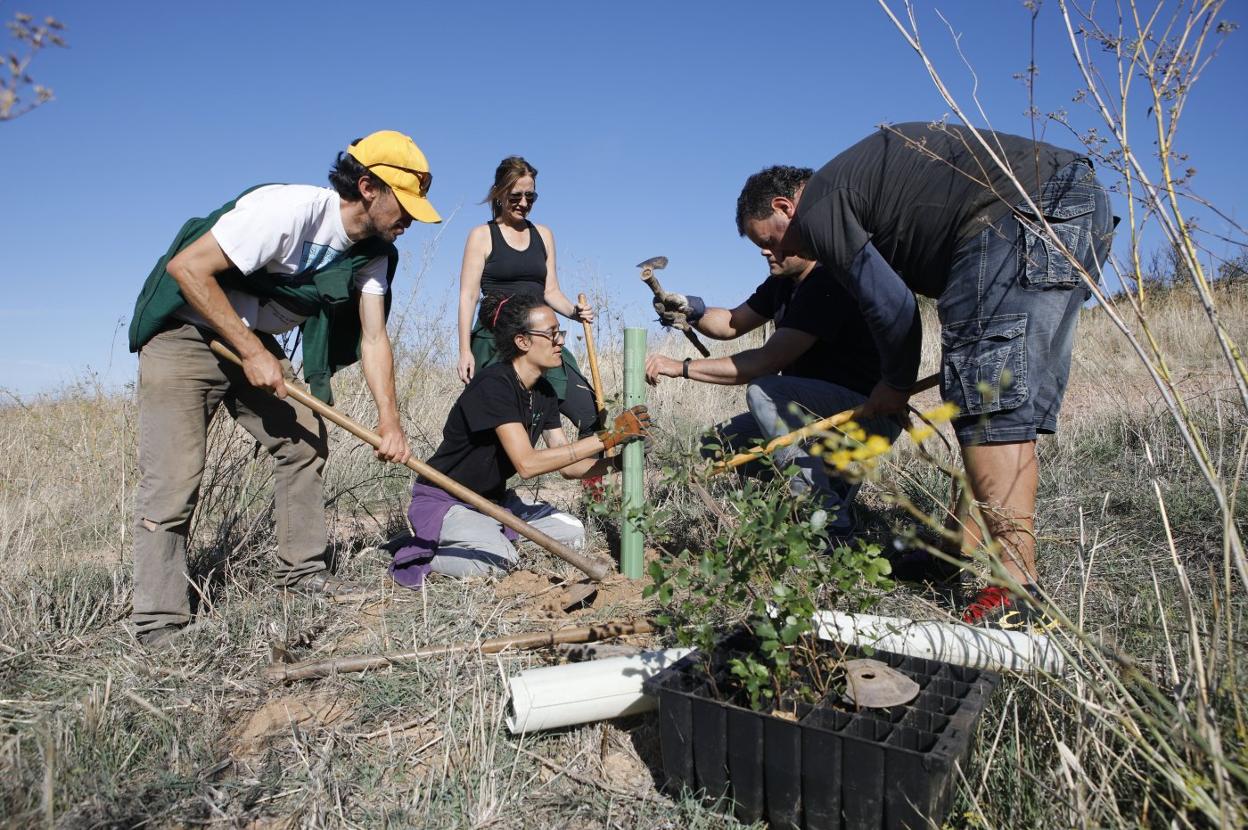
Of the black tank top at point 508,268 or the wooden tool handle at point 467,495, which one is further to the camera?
the black tank top at point 508,268

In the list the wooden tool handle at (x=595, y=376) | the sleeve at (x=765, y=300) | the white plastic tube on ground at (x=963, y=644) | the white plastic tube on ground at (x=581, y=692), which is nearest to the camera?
the white plastic tube on ground at (x=963, y=644)

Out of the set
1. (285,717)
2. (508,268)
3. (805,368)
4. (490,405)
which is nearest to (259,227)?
(490,405)

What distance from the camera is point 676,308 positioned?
431 cm

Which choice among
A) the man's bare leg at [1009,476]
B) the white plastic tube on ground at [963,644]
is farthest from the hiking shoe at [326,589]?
the man's bare leg at [1009,476]

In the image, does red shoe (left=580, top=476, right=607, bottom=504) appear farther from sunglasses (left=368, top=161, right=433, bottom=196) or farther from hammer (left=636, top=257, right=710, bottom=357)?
sunglasses (left=368, top=161, right=433, bottom=196)

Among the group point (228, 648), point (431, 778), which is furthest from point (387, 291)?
point (431, 778)

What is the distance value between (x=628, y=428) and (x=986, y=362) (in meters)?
1.38

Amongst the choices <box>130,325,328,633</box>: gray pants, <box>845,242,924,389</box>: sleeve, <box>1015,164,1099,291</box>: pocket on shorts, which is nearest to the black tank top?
<box>130,325,328,633</box>: gray pants

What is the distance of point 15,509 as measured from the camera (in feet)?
13.8

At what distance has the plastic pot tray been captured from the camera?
5.18ft

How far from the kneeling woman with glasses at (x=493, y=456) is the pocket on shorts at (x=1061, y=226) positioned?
179cm

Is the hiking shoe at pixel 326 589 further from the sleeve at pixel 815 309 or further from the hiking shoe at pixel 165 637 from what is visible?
the sleeve at pixel 815 309

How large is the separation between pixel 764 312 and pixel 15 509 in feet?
13.9

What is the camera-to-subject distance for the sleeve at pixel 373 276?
3436mm
